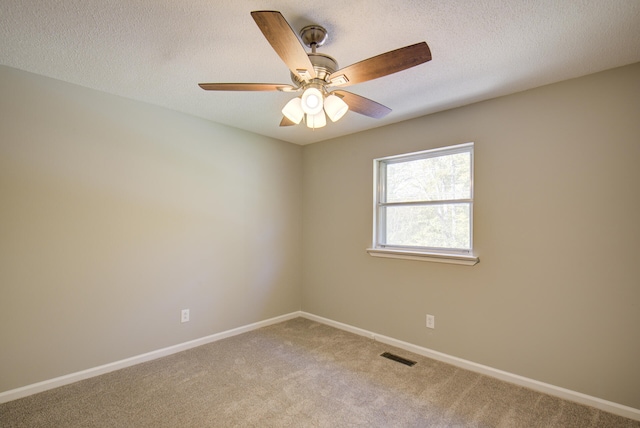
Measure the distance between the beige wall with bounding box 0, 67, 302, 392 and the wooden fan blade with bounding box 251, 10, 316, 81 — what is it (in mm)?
1896

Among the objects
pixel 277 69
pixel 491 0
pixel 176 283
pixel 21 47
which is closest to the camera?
pixel 491 0

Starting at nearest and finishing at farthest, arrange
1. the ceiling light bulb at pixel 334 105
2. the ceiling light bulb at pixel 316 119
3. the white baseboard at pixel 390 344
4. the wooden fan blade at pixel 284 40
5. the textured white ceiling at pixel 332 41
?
the wooden fan blade at pixel 284 40 < the textured white ceiling at pixel 332 41 < the ceiling light bulb at pixel 334 105 < the ceiling light bulb at pixel 316 119 < the white baseboard at pixel 390 344

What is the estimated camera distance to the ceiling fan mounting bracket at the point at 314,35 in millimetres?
1672

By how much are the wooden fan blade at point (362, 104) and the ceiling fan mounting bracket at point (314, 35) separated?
0.29 m

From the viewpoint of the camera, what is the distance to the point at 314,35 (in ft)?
5.57

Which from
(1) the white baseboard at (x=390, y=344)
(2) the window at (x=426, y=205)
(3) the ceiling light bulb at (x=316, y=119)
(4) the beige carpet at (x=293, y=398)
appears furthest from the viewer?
(2) the window at (x=426, y=205)

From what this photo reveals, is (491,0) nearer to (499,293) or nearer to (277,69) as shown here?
(277,69)

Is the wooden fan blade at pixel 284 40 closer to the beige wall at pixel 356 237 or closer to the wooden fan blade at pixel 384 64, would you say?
the wooden fan blade at pixel 384 64

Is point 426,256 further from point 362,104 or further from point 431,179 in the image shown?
point 362,104

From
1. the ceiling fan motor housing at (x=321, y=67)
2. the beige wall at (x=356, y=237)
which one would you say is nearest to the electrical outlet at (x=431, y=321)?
the beige wall at (x=356, y=237)

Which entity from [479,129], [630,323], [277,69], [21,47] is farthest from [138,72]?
[630,323]

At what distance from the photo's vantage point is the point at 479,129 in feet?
8.71

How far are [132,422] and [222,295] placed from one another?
146 cm

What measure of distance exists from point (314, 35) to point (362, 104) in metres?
0.47
